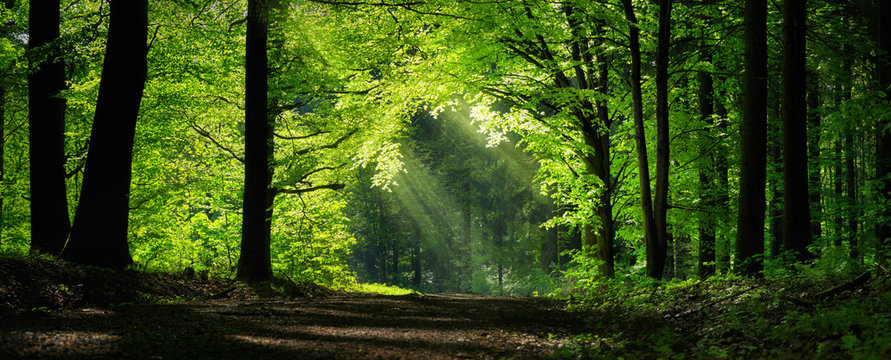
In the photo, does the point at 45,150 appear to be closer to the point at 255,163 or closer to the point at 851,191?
the point at 255,163

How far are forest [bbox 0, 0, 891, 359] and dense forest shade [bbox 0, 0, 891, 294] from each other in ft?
0.23

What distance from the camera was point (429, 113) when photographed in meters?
14.3

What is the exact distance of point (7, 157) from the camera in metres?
20.6

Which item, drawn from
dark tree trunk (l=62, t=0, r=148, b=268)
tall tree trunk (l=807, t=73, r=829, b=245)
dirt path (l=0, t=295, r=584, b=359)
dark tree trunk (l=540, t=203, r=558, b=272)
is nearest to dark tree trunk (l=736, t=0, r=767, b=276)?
dirt path (l=0, t=295, r=584, b=359)

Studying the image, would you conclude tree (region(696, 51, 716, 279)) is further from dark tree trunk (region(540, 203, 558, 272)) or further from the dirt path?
dark tree trunk (region(540, 203, 558, 272))

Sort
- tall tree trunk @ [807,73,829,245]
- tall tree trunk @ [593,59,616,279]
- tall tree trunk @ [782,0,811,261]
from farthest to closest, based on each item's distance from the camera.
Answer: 1. tall tree trunk @ [807,73,829,245]
2. tall tree trunk @ [593,59,616,279]
3. tall tree trunk @ [782,0,811,261]

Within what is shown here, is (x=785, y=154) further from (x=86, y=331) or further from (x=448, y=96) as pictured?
(x=86, y=331)

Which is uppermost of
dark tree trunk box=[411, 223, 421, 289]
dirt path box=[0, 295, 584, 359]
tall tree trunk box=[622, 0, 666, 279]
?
tall tree trunk box=[622, 0, 666, 279]

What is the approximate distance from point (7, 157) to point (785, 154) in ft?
87.0

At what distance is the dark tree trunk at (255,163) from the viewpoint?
1177 centimetres

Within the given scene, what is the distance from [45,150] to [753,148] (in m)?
13.7

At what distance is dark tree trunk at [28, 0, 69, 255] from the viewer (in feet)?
34.2

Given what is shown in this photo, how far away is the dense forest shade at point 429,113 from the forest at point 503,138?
7 cm

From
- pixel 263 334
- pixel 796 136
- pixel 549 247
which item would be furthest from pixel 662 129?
pixel 549 247
